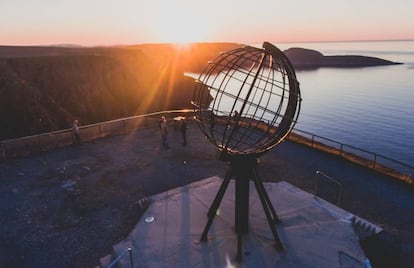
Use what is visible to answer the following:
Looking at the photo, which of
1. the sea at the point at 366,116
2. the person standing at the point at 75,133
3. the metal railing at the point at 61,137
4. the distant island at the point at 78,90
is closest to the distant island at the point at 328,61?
the sea at the point at 366,116

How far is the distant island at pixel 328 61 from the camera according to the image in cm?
12984

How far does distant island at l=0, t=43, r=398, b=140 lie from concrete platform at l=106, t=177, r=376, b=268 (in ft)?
89.2

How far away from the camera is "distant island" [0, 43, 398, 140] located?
3152cm

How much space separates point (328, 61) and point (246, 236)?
495 feet

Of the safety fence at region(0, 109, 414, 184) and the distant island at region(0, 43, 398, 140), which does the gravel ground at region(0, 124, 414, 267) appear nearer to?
the safety fence at region(0, 109, 414, 184)

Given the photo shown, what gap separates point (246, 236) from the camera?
8.12 meters

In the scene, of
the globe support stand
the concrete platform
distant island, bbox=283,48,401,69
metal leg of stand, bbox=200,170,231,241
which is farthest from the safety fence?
distant island, bbox=283,48,401,69

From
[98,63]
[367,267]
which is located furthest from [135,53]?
[367,267]

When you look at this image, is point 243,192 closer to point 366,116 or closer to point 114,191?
point 114,191

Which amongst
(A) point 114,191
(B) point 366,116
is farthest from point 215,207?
(B) point 366,116

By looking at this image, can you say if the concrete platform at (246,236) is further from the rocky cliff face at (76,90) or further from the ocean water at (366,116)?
the rocky cliff face at (76,90)

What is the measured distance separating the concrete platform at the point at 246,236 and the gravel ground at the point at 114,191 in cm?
86

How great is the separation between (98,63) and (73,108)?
34.4 ft

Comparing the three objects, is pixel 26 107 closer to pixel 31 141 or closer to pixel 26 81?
pixel 26 81
